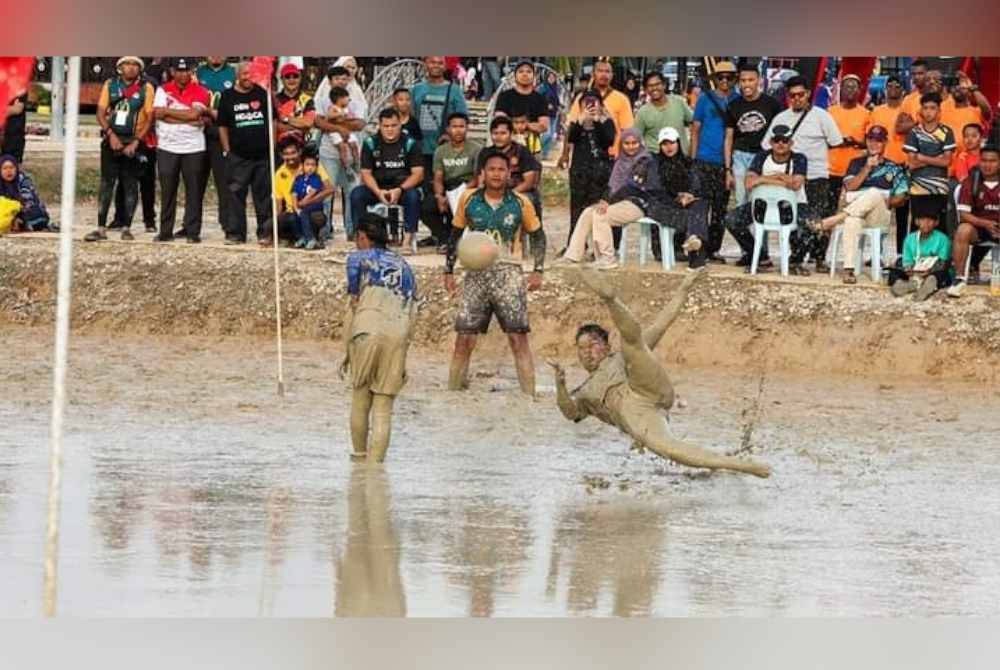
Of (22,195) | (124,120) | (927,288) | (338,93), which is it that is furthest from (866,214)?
(22,195)

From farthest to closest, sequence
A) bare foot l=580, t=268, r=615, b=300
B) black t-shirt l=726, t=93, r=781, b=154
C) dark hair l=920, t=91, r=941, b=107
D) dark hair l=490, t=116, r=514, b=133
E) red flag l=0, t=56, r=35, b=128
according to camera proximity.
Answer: black t-shirt l=726, t=93, r=781, b=154 → dark hair l=920, t=91, r=941, b=107 → dark hair l=490, t=116, r=514, b=133 → bare foot l=580, t=268, r=615, b=300 → red flag l=0, t=56, r=35, b=128

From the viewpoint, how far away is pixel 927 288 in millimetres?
16984

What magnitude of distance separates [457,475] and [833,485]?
77.2 inches

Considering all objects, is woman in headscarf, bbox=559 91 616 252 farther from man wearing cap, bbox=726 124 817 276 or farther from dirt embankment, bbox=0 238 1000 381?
man wearing cap, bbox=726 124 817 276

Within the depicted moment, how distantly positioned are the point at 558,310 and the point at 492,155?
8.03 ft

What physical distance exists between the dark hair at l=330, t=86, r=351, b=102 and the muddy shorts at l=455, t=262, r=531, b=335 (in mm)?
2545

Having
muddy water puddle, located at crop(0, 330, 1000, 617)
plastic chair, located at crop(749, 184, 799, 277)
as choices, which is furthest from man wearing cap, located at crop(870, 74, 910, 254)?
muddy water puddle, located at crop(0, 330, 1000, 617)

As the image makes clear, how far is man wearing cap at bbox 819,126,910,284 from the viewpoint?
16609mm

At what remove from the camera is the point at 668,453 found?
13539 millimetres

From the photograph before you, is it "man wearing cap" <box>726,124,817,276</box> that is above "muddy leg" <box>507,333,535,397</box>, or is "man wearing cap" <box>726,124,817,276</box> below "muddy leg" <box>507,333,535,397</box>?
above

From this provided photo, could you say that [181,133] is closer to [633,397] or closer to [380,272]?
[380,272]

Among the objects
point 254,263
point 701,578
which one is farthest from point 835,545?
point 254,263

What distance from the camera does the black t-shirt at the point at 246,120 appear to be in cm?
1745
